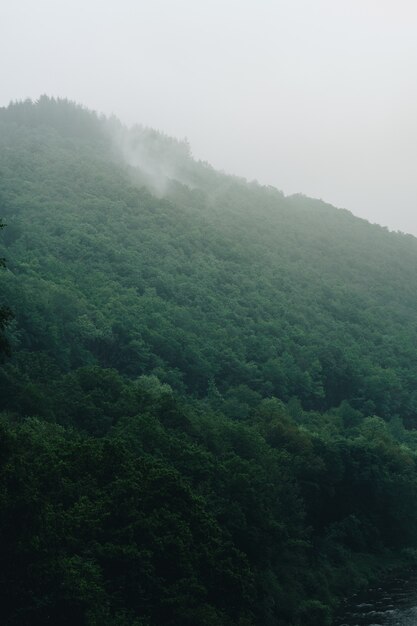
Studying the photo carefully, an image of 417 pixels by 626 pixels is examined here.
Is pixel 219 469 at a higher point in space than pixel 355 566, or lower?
higher

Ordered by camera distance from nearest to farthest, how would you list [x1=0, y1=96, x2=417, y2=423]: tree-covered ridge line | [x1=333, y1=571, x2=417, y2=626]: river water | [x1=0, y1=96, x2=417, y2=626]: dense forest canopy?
[x1=0, y1=96, x2=417, y2=626]: dense forest canopy
[x1=333, y1=571, x2=417, y2=626]: river water
[x1=0, y1=96, x2=417, y2=423]: tree-covered ridge line

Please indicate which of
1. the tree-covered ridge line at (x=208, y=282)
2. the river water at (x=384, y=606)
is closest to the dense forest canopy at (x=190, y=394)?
the tree-covered ridge line at (x=208, y=282)

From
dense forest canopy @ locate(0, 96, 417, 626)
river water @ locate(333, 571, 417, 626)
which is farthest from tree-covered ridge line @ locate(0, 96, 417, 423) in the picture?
river water @ locate(333, 571, 417, 626)

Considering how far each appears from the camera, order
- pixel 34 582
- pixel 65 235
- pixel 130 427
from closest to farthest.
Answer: pixel 34 582, pixel 130 427, pixel 65 235

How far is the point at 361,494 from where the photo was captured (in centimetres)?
7312

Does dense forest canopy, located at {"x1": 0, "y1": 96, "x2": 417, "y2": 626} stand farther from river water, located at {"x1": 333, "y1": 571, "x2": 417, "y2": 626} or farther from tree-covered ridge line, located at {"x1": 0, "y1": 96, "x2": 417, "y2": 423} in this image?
river water, located at {"x1": 333, "y1": 571, "x2": 417, "y2": 626}

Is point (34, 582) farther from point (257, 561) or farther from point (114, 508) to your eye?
point (257, 561)

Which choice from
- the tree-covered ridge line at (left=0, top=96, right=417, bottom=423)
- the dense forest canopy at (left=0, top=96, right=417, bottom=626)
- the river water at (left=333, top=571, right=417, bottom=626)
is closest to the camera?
the dense forest canopy at (left=0, top=96, right=417, bottom=626)

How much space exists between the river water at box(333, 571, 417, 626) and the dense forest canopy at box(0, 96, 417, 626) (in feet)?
5.58

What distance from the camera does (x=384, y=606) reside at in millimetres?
53062

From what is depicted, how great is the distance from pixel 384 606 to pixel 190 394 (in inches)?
1908

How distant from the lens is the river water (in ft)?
161

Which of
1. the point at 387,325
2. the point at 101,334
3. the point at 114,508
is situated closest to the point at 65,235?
the point at 101,334

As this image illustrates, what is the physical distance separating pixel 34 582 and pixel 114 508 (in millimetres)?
7639
